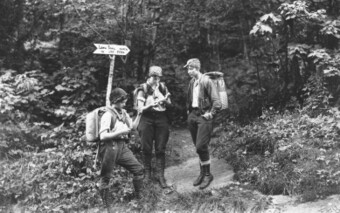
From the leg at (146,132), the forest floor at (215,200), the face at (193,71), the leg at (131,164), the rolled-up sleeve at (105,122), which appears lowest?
the forest floor at (215,200)

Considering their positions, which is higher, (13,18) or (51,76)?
(13,18)

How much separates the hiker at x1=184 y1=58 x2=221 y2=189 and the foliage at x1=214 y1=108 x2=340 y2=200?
0.74m

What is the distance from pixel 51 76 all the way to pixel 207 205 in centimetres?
655

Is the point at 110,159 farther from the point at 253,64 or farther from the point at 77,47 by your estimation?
the point at 253,64

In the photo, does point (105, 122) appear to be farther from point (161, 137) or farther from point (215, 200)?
point (215, 200)

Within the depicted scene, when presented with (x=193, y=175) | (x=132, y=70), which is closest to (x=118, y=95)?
(x=193, y=175)

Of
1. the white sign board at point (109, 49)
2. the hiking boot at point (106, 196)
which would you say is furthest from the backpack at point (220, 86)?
the hiking boot at point (106, 196)

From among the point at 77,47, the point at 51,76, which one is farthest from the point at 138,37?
the point at 51,76

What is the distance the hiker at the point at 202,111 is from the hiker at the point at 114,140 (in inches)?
53.6

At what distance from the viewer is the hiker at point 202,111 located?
7051mm

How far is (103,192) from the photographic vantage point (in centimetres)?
650

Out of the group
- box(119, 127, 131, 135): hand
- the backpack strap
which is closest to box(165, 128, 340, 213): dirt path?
box(119, 127, 131, 135): hand

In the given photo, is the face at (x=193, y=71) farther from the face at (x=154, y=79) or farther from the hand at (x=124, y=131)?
the hand at (x=124, y=131)

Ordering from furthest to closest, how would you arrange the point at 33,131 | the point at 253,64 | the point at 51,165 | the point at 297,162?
the point at 253,64, the point at 33,131, the point at 51,165, the point at 297,162
